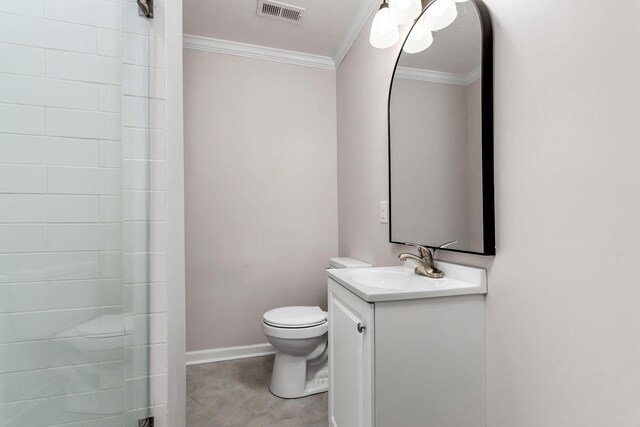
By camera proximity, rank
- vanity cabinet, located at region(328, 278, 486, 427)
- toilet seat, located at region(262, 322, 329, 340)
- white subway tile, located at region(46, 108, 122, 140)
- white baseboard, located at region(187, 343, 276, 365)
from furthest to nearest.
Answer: white baseboard, located at region(187, 343, 276, 365) → toilet seat, located at region(262, 322, 329, 340) → vanity cabinet, located at region(328, 278, 486, 427) → white subway tile, located at region(46, 108, 122, 140)

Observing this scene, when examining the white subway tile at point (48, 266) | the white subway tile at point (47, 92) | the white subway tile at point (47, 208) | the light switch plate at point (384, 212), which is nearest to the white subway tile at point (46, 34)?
the white subway tile at point (47, 92)

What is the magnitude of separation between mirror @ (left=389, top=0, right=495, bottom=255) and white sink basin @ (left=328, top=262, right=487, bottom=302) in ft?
0.32

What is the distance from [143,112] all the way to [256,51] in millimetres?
1667

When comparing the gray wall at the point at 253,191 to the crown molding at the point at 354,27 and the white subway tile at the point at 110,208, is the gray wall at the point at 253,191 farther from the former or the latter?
the white subway tile at the point at 110,208

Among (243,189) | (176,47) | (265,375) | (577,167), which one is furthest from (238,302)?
(577,167)

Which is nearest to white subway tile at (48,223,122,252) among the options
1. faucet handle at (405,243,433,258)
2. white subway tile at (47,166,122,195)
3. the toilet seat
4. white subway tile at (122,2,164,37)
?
white subway tile at (47,166,122,195)

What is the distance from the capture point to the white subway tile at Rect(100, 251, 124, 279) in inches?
38.4

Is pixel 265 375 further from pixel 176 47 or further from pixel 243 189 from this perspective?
pixel 176 47

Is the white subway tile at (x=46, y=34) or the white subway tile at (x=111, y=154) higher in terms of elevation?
the white subway tile at (x=46, y=34)

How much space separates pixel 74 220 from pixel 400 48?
161 cm

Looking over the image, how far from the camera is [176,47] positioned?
3.80ft

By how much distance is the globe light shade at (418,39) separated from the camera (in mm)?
1355

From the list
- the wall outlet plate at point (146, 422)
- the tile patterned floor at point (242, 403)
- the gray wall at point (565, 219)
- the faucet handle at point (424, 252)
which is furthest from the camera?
the tile patterned floor at point (242, 403)

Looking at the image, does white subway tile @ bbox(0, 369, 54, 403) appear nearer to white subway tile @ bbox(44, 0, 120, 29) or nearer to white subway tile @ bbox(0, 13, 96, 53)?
white subway tile @ bbox(0, 13, 96, 53)
